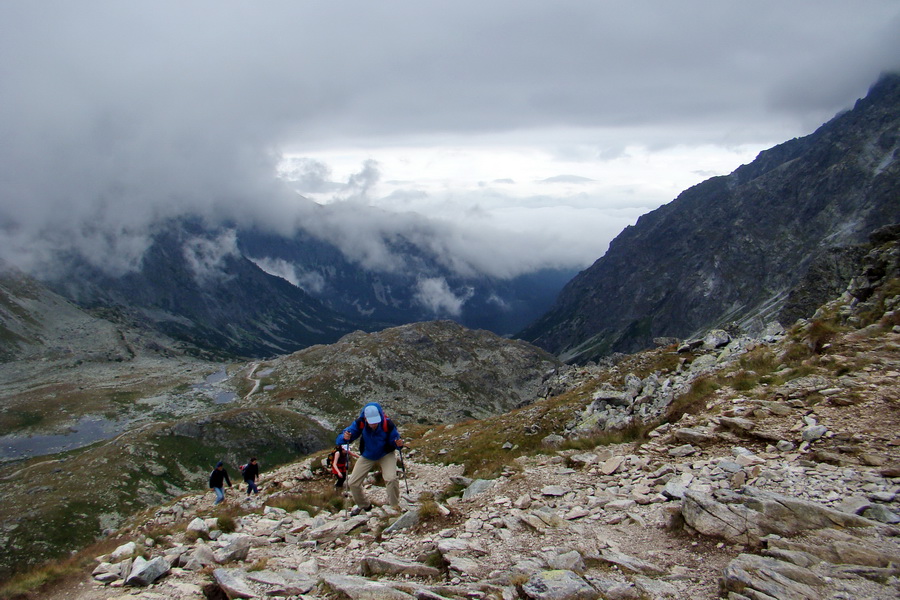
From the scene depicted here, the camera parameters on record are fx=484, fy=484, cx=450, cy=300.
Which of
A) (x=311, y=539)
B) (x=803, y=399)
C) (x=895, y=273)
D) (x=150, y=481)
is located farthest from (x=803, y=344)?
(x=150, y=481)

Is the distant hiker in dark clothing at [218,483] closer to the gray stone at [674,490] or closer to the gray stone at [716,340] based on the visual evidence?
the gray stone at [674,490]

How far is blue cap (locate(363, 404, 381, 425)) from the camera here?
1521 centimetres

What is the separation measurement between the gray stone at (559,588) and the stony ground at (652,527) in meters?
0.03

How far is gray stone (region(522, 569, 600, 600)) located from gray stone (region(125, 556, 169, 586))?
8.81m

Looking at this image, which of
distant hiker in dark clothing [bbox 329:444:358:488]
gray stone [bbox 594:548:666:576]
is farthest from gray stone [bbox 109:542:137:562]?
gray stone [bbox 594:548:666:576]

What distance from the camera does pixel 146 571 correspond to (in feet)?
37.0

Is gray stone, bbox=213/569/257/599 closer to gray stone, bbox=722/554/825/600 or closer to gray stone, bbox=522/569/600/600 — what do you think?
gray stone, bbox=522/569/600/600

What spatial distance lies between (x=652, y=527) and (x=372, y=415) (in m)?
8.40

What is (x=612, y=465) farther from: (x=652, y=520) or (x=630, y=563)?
(x=630, y=563)

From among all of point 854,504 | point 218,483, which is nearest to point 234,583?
point 854,504

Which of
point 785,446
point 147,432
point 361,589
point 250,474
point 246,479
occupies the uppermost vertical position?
point 785,446

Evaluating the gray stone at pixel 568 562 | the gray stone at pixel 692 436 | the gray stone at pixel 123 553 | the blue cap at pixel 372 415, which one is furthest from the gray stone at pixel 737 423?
the gray stone at pixel 123 553

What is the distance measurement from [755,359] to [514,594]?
18.2m

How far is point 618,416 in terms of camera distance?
2445cm
